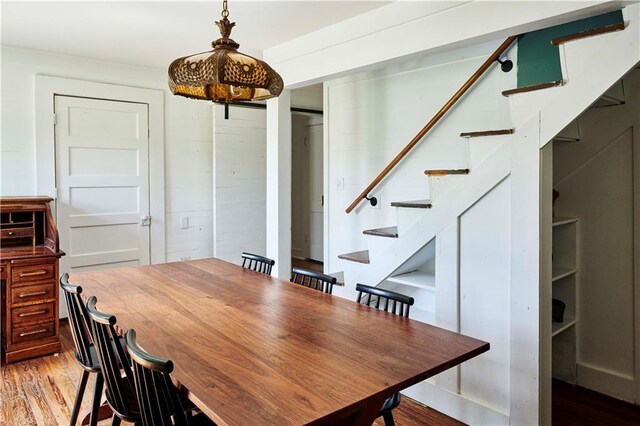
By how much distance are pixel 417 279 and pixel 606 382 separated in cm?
134

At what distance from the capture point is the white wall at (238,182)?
499 cm

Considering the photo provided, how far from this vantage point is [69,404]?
9.04 ft

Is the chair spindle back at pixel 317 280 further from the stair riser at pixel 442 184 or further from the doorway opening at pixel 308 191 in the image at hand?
the doorway opening at pixel 308 191

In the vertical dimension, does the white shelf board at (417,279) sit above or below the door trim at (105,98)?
below

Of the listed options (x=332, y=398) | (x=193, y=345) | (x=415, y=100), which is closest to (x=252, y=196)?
(x=415, y=100)

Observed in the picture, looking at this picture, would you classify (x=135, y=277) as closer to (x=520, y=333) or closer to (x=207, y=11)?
(x=207, y=11)

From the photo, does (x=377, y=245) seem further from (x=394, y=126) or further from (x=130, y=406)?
(x=130, y=406)

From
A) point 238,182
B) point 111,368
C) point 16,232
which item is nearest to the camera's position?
point 111,368

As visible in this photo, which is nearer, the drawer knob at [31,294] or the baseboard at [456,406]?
the baseboard at [456,406]

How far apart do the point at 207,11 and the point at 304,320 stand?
7.19 ft

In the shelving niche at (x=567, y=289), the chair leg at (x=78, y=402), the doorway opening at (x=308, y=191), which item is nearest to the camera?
the chair leg at (x=78, y=402)

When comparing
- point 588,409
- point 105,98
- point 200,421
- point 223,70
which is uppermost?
Result: point 105,98

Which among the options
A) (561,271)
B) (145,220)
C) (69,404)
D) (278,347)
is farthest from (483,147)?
(145,220)

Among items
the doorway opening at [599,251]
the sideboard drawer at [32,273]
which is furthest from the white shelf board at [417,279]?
the sideboard drawer at [32,273]
